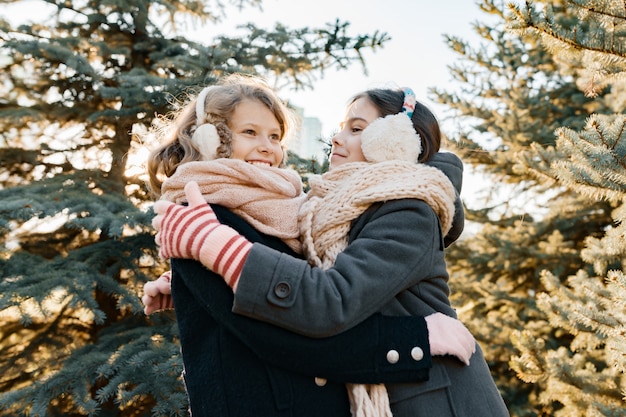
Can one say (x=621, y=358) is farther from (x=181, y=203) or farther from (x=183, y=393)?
(x=183, y=393)

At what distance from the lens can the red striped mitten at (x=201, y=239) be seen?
1.35 meters

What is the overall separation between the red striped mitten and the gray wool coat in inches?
1.7

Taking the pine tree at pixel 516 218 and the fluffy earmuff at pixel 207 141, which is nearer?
the fluffy earmuff at pixel 207 141

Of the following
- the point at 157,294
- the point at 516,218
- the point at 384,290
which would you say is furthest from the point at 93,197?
the point at 516,218

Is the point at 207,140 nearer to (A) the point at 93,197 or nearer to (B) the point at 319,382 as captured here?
(B) the point at 319,382

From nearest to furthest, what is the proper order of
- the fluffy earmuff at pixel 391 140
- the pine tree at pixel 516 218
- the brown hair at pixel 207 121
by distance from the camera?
the fluffy earmuff at pixel 391 140, the brown hair at pixel 207 121, the pine tree at pixel 516 218

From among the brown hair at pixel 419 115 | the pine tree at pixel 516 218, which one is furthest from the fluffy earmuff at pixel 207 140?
the pine tree at pixel 516 218

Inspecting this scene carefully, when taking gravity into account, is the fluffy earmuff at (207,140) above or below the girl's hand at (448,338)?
above

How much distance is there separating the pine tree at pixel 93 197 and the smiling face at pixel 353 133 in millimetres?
1887

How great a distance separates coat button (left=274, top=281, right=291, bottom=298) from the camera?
132 cm

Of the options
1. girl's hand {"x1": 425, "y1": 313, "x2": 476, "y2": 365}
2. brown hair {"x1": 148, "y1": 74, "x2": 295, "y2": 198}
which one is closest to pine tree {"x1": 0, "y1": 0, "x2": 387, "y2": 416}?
brown hair {"x1": 148, "y1": 74, "x2": 295, "y2": 198}

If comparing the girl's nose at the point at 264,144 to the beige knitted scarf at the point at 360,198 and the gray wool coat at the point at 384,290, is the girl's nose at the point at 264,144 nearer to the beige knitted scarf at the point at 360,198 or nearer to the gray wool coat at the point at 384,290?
the beige knitted scarf at the point at 360,198

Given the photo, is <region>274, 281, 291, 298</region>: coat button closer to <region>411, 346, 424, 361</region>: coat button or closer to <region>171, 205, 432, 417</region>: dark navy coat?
<region>171, 205, 432, 417</region>: dark navy coat

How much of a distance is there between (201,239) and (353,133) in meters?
0.86
